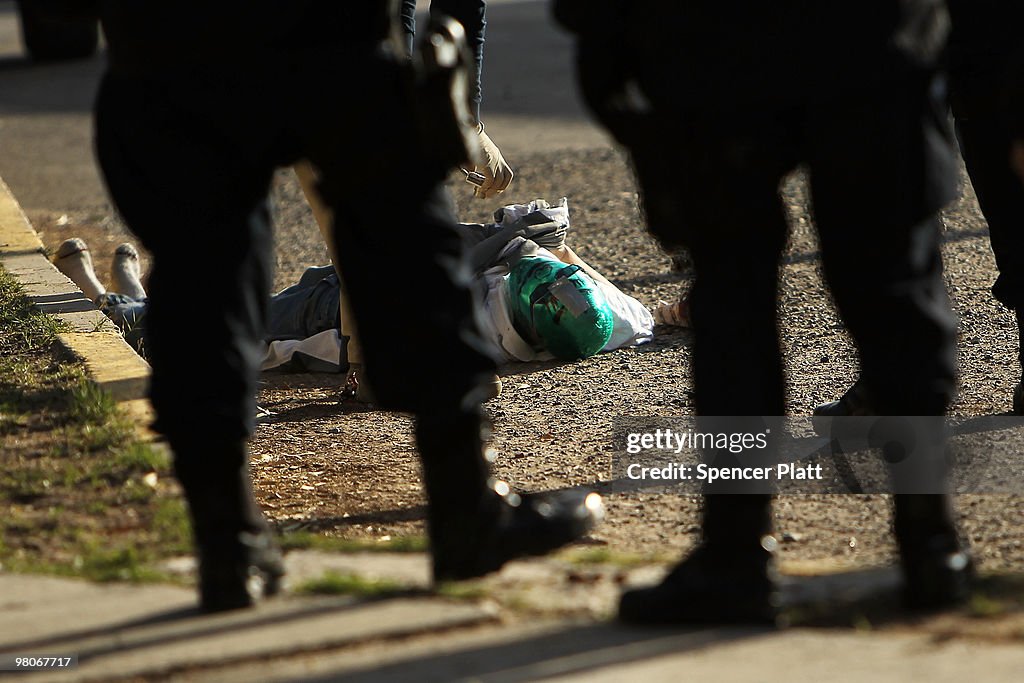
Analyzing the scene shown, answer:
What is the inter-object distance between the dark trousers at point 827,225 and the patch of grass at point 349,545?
788mm

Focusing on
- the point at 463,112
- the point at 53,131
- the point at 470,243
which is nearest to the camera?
the point at 463,112

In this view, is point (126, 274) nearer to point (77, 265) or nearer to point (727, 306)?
point (77, 265)

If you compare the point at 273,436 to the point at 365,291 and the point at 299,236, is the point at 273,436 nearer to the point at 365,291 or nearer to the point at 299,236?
the point at 365,291

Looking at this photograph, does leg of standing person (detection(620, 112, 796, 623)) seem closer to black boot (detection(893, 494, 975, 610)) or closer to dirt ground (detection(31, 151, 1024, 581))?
dirt ground (detection(31, 151, 1024, 581))

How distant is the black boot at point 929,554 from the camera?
2.41 m

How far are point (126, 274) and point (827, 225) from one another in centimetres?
398

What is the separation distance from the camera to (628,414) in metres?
4.24

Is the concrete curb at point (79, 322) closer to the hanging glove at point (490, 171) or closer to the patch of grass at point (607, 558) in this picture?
the patch of grass at point (607, 558)

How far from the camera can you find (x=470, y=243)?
5008 millimetres

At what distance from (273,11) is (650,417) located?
205 cm

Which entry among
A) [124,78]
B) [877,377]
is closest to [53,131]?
[124,78]

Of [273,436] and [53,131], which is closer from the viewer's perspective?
[273,436]

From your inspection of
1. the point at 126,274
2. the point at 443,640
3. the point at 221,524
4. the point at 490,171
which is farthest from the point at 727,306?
the point at 126,274

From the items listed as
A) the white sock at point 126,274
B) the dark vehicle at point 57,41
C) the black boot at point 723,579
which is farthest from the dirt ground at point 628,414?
the dark vehicle at point 57,41
